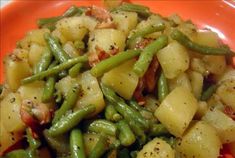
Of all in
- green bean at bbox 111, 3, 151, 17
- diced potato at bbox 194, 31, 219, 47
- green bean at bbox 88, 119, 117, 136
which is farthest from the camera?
green bean at bbox 111, 3, 151, 17

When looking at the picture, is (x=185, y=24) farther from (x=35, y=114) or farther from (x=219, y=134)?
(x=35, y=114)

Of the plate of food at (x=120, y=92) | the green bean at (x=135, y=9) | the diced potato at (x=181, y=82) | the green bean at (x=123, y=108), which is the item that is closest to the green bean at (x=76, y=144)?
the plate of food at (x=120, y=92)

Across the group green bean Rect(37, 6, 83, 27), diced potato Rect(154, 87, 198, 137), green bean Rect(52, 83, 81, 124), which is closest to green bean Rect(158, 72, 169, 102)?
diced potato Rect(154, 87, 198, 137)

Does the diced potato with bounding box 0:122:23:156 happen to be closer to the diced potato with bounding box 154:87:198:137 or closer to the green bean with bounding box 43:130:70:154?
the green bean with bounding box 43:130:70:154

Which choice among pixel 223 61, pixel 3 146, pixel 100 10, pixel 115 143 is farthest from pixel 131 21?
pixel 3 146

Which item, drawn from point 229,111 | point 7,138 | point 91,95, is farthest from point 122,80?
point 7,138

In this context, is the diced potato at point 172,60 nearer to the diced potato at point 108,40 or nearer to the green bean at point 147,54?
the green bean at point 147,54
